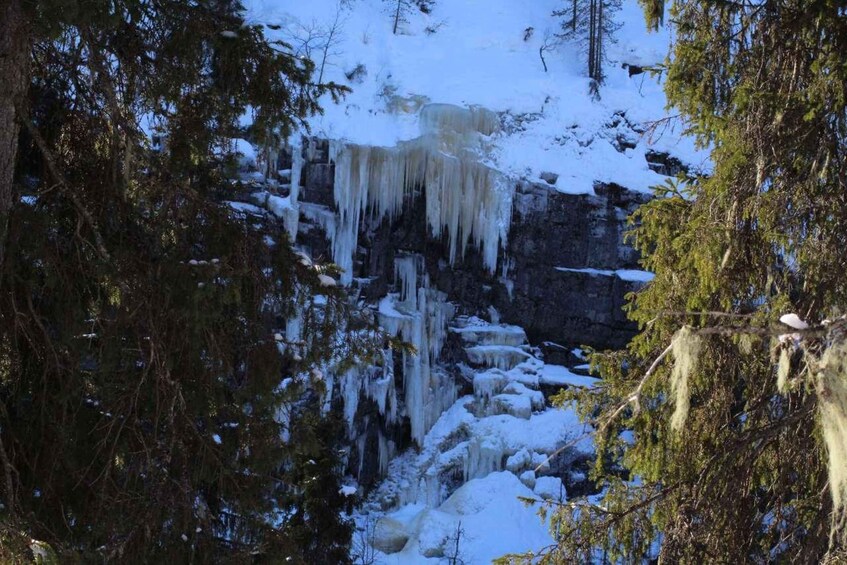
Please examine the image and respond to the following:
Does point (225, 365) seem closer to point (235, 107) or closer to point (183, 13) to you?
point (235, 107)

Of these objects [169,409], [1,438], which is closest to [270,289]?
[169,409]

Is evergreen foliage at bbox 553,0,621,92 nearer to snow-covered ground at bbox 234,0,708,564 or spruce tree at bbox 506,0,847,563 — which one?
snow-covered ground at bbox 234,0,708,564

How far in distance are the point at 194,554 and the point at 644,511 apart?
7.45 ft

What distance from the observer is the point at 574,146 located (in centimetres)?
1881

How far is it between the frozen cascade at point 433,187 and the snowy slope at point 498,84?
0.35m

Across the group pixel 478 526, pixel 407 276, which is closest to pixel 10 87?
pixel 478 526

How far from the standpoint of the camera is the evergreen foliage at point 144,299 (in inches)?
167

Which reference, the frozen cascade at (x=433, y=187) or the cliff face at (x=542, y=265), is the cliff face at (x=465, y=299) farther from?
the frozen cascade at (x=433, y=187)

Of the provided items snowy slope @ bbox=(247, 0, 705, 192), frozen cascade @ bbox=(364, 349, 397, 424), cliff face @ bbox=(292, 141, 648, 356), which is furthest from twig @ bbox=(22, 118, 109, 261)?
cliff face @ bbox=(292, 141, 648, 356)

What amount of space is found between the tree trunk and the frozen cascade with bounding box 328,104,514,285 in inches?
503

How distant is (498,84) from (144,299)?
16546mm

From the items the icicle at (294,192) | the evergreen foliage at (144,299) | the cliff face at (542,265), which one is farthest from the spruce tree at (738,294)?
the cliff face at (542,265)

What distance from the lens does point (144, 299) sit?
4.34 metres

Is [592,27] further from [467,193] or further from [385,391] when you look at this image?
[385,391]
